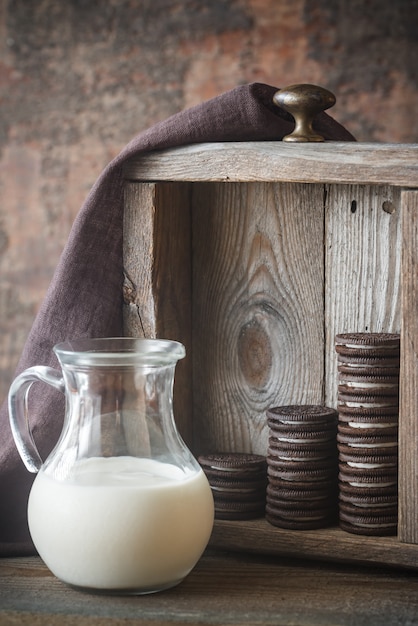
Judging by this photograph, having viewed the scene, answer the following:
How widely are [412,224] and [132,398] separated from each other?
11.9 inches

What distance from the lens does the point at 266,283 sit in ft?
3.74

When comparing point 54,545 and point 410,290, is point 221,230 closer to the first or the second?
point 410,290

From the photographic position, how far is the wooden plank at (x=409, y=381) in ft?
3.09

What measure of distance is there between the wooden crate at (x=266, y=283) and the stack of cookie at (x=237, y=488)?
19 millimetres

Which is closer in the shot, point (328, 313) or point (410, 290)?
point (410, 290)

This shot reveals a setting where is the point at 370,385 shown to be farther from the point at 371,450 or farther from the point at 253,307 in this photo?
the point at 253,307

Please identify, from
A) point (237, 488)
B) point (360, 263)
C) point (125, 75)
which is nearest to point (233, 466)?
point (237, 488)

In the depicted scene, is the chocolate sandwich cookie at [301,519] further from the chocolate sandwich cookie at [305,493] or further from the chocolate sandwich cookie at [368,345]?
the chocolate sandwich cookie at [368,345]

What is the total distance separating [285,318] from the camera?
113 centimetres

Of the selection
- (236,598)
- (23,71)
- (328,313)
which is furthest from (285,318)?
(23,71)

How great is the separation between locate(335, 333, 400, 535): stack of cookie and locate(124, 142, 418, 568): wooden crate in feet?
0.08

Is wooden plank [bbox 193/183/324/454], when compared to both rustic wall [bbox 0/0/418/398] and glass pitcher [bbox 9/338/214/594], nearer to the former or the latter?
glass pitcher [bbox 9/338/214/594]

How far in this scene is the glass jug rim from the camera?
36.1 inches

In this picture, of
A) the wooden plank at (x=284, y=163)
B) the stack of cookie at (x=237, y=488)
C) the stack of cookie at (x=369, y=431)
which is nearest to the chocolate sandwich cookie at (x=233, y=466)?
the stack of cookie at (x=237, y=488)
